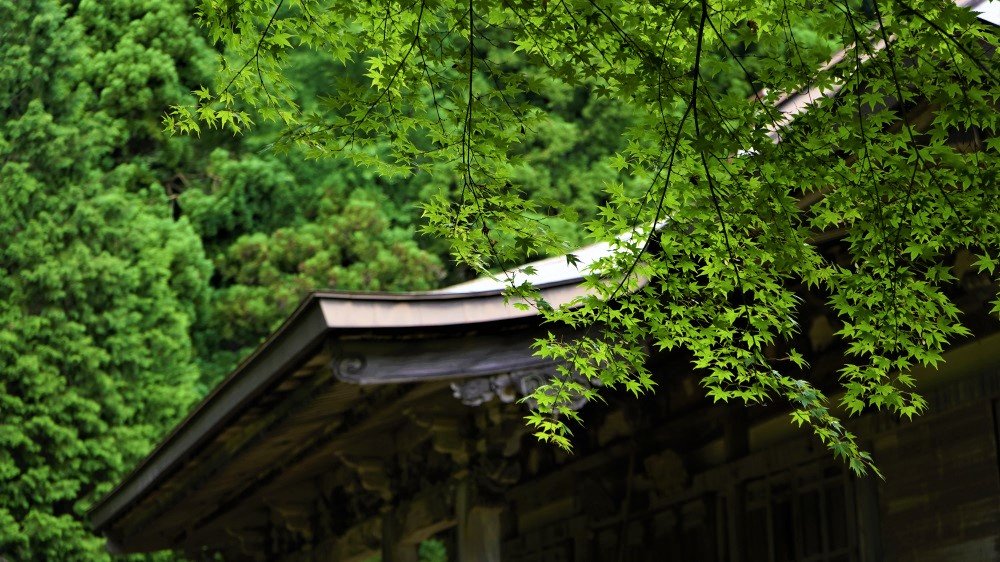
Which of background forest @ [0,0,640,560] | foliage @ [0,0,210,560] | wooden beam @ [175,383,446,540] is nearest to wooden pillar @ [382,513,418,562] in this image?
wooden beam @ [175,383,446,540]

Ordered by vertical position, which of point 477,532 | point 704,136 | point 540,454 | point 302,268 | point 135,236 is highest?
point 302,268

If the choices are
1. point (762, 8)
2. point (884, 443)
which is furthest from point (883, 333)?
point (884, 443)

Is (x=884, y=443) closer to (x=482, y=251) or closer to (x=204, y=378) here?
(x=482, y=251)

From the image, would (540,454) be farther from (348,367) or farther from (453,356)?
(348,367)

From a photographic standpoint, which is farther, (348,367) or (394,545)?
(394,545)

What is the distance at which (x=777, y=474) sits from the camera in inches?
323

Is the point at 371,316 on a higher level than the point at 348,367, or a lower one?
higher

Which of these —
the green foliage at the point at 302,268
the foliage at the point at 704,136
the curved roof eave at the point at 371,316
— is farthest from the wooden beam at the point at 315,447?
the green foliage at the point at 302,268

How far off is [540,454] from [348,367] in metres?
3.12

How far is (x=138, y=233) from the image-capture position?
65.8 ft

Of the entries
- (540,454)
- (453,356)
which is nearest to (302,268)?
(540,454)

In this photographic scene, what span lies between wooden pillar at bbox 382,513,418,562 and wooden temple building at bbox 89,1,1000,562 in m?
0.02

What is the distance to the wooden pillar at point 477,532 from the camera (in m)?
8.59

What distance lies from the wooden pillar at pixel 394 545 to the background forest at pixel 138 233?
8.88 metres
